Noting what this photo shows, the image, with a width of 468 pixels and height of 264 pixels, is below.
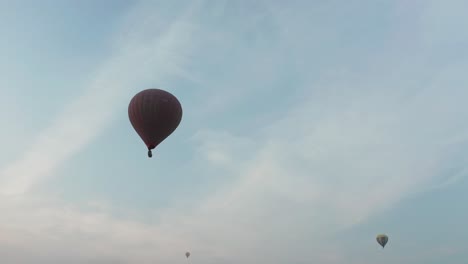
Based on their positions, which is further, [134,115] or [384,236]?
[384,236]

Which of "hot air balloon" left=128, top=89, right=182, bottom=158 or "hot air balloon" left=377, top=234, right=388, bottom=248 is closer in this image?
"hot air balloon" left=128, top=89, right=182, bottom=158

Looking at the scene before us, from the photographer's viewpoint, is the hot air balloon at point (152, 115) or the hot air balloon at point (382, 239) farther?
the hot air balloon at point (382, 239)

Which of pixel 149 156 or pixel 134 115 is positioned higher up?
pixel 134 115

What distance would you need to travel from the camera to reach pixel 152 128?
2039 inches

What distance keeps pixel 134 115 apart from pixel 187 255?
97305mm

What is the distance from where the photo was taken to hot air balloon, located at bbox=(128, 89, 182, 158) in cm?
5169

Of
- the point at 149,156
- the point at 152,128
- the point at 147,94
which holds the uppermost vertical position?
the point at 147,94

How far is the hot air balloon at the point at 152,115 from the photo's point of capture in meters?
51.7

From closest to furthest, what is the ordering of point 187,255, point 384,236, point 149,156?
point 149,156
point 384,236
point 187,255

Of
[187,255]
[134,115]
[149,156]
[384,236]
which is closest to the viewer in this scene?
[149,156]

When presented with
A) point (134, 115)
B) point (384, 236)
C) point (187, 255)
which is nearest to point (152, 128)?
point (134, 115)

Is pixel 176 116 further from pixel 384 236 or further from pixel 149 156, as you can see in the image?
pixel 384 236

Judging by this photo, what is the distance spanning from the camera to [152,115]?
51.6m

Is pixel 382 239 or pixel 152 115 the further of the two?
pixel 382 239
